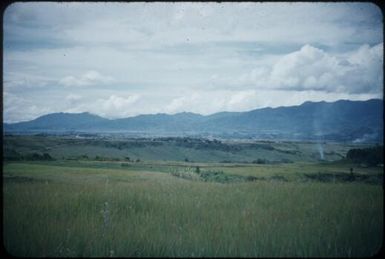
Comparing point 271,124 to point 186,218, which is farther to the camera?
point 271,124

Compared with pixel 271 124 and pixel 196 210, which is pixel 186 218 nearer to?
pixel 196 210

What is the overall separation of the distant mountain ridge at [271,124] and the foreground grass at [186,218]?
961 mm

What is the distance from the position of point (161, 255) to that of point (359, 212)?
2.83 meters

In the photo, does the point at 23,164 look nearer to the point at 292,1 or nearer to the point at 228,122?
the point at 228,122

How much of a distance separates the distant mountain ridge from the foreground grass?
37.8 inches

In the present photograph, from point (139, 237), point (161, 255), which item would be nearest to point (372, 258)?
point (161, 255)

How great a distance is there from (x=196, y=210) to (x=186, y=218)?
28 cm

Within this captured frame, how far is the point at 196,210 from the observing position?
17.1ft

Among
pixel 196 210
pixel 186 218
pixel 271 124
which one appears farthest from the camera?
pixel 271 124

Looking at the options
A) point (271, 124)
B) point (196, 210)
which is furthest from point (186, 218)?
point (271, 124)

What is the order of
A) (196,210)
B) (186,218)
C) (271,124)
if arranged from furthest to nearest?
(271,124), (196,210), (186,218)

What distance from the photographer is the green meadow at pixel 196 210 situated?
421cm

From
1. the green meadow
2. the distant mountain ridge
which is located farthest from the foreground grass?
the distant mountain ridge

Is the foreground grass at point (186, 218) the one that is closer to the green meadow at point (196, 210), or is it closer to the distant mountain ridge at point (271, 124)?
the green meadow at point (196, 210)
